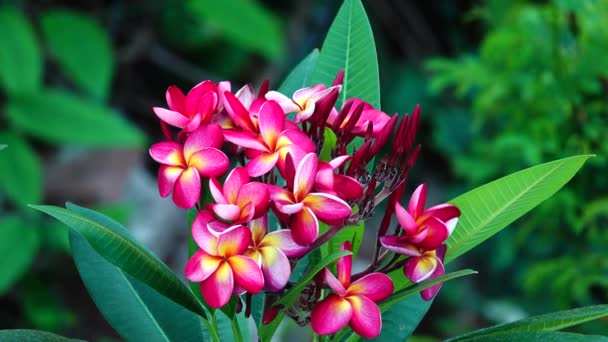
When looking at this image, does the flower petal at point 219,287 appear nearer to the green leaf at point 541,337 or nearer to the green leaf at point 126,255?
the green leaf at point 126,255

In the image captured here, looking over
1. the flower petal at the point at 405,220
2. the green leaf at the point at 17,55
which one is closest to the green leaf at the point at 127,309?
the flower petal at the point at 405,220

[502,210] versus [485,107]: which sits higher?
[502,210]

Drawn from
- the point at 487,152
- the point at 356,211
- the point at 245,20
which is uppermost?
the point at 356,211

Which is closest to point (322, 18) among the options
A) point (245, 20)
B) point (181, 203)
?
point (245, 20)

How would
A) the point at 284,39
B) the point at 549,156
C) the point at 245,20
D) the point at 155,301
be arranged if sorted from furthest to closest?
the point at 284,39 → the point at 245,20 → the point at 549,156 → the point at 155,301

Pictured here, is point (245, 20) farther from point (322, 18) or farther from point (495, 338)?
point (495, 338)

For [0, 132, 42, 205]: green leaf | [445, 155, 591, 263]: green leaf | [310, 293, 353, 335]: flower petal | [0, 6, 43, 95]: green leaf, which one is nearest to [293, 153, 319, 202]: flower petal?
[310, 293, 353, 335]: flower petal

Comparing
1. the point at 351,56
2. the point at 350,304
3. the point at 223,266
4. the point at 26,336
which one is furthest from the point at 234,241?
the point at 351,56
